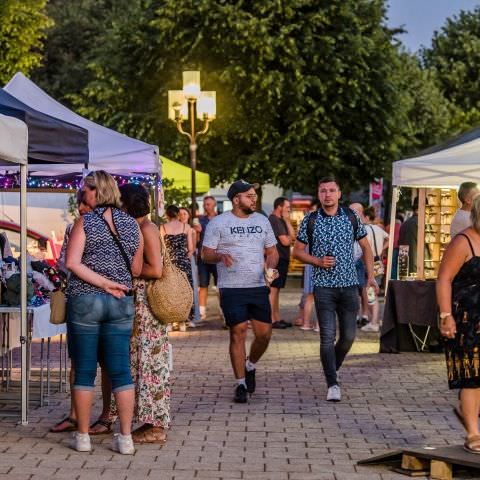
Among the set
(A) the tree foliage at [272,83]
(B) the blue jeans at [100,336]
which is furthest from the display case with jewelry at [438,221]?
(A) the tree foliage at [272,83]

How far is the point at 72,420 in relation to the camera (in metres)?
8.88

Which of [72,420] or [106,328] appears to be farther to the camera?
[72,420]

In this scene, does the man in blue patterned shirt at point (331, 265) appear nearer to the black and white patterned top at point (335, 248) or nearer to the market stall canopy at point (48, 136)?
the black and white patterned top at point (335, 248)

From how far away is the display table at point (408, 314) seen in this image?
46.4 feet

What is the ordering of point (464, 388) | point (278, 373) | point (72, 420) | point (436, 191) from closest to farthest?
point (464, 388), point (72, 420), point (278, 373), point (436, 191)

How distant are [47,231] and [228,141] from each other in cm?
1245

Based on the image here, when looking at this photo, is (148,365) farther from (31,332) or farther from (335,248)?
(335,248)

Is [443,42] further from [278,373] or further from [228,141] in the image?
[278,373]

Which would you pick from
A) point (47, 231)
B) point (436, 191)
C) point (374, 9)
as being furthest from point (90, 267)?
point (374, 9)

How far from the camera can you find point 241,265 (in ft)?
34.0

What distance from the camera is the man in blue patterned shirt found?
10383mm

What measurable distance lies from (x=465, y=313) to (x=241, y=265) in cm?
295

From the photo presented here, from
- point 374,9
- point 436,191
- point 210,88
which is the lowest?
point 436,191

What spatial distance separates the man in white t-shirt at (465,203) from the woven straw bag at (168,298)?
458 centimetres
